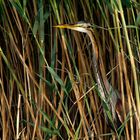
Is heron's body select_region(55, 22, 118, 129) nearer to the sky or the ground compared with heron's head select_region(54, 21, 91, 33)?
nearer to the ground

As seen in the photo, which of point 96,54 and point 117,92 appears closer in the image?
point 96,54

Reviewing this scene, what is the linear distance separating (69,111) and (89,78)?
0.17 meters

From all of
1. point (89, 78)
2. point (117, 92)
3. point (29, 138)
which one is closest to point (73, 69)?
point (89, 78)

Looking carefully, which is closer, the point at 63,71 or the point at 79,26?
the point at 79,26

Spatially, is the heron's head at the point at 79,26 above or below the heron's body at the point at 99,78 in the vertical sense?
above

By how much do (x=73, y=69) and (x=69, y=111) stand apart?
183 millimetres

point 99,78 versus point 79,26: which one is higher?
point 79,26

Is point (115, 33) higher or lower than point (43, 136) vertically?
higher

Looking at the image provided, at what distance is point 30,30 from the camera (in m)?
1.82

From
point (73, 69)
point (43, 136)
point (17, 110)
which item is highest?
point (73, 69)

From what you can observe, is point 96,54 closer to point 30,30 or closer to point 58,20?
point 58,20

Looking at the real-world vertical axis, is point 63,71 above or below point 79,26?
below

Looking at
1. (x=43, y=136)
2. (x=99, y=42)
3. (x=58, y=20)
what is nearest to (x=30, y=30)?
(x=58, y=20)

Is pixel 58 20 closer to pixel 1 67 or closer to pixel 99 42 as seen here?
pixel 99 42
